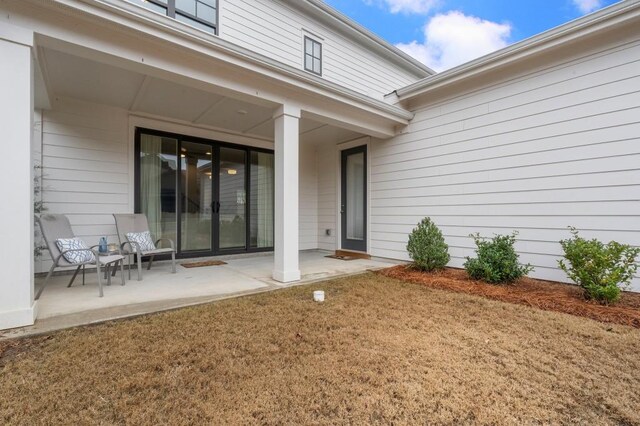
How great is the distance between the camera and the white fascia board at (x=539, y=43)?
3346mm

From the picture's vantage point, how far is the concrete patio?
271 cm

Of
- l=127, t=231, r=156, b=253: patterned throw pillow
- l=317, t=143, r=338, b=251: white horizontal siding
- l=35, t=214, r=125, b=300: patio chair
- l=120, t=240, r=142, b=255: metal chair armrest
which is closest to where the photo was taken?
l=35, t=214, r=125, b=300: patio chair

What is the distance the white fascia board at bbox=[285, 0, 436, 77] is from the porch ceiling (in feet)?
8.50

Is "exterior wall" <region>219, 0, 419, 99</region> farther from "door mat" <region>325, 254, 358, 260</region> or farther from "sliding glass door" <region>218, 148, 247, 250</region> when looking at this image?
"door mat" <region>325, 254, 358, 260</region>

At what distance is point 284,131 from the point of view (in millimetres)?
4023

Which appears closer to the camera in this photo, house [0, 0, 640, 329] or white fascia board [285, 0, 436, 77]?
house [0, 0, 640, 329]

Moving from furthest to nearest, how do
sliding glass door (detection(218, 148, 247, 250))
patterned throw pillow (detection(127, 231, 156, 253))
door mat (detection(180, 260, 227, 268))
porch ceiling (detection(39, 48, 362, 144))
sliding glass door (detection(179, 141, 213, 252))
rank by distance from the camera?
sliding glass door (detection(218, 148, 247, 250)) < sliding glass door (detection(179, 141, 213, 252)) < door mat (detection(180, 260, 227, 268)) < patterned throw pillow (detection(127, 231, 156, 253)) < porch ceiling (detection(39, 48, 362, 144))

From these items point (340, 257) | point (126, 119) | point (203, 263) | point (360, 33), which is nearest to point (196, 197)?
point (203, 263)

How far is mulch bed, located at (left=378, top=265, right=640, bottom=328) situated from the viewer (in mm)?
2832

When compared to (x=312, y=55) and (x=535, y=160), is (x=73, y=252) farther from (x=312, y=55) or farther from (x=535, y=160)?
(x=535, y=160)

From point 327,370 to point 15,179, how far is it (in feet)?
9.24

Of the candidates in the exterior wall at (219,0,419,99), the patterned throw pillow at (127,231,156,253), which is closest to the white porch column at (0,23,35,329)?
the patterned throw pillow at (127,231,156,253)

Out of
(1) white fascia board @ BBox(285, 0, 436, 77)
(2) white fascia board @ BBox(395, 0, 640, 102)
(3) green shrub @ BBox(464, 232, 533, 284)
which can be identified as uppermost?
(1) white fascia board @ BBox(285, 0, 436, 77)

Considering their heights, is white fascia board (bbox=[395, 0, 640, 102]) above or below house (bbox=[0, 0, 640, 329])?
above
